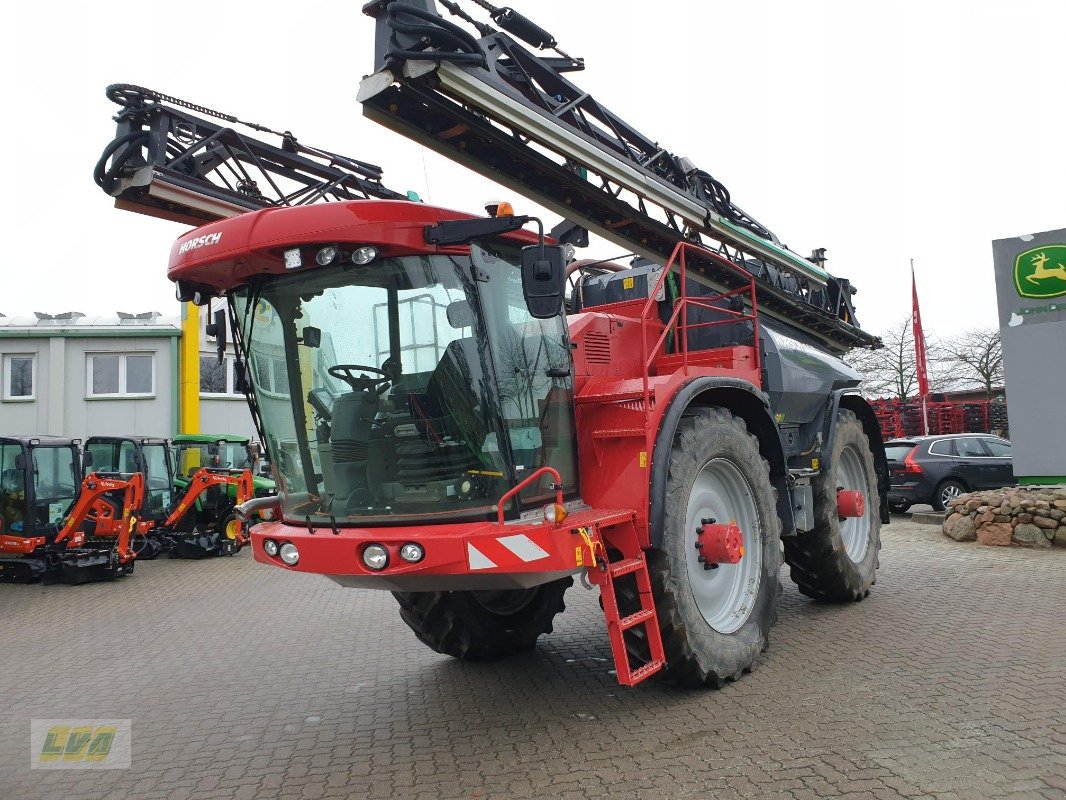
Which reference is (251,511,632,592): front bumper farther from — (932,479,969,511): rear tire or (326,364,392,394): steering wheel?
(932,479,969,511): rear tire

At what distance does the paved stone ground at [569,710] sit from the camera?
147 inches

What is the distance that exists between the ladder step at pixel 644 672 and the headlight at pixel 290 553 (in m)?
1.76

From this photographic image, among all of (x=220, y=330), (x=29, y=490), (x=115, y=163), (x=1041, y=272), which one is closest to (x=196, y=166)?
(x=115, y=163)

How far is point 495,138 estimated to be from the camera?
5.04 metres

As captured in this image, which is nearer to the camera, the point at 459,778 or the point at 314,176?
the point at 459,778

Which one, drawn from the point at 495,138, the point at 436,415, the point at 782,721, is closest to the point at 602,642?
the point at 782,721

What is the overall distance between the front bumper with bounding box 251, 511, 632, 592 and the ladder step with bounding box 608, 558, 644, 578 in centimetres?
17

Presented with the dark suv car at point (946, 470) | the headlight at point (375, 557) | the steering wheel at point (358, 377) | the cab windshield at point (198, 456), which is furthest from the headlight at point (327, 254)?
the cab windshield at point (198, 456)

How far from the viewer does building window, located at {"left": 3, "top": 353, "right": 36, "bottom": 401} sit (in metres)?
22.7

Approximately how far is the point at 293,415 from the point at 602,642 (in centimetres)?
320

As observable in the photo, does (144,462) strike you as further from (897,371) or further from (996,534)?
(897,371)

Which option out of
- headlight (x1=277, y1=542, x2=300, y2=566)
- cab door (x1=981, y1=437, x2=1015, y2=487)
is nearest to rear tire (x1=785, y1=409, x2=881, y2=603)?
headlight (x1=277, y1=542, x2=300, y2=566)

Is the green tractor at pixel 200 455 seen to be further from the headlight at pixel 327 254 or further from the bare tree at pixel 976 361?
the bare tree at pixel 976 361

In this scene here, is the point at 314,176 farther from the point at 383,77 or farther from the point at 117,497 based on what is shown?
the point at 117,497
